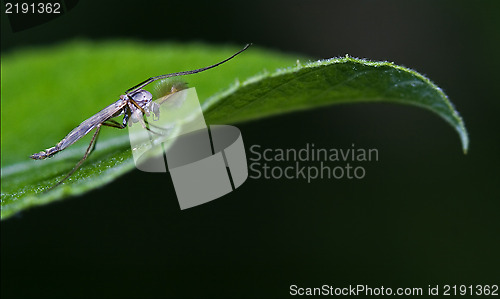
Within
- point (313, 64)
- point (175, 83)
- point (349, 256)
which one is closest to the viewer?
point (313, 64)

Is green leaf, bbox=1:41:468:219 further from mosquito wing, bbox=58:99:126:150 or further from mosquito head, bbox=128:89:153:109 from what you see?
mosquito head, bbox=128:89:153:109

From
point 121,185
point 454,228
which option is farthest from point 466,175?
point 121,185

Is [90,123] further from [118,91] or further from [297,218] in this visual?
[297,218]

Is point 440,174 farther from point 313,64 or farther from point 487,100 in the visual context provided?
point 313,64

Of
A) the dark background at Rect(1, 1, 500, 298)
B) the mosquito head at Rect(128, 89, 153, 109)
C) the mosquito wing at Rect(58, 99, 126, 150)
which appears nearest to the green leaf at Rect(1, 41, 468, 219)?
the mosquito wing at Rect(58, 99, 126, 150)

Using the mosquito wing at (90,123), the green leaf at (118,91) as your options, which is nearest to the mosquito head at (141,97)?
the mosquito wing at (90,123)

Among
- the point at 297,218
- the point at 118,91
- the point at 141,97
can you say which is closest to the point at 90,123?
the point at 141,97

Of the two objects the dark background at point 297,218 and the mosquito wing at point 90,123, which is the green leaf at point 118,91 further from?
the dark background at point 297,218
